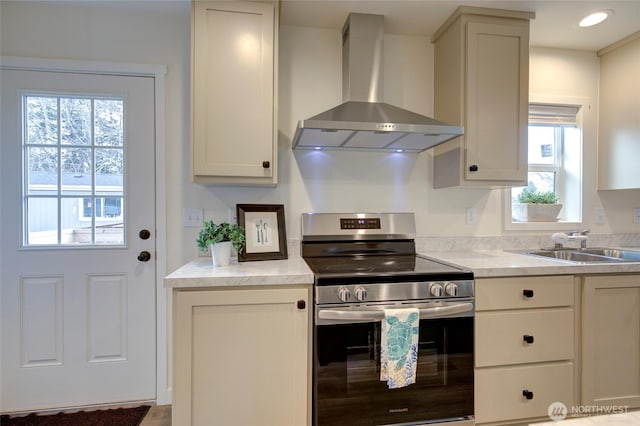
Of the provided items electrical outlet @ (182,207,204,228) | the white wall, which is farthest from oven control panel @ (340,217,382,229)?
electrical outlet @ (182,207,204,228)

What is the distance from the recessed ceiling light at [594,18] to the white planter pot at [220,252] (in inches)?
98.7

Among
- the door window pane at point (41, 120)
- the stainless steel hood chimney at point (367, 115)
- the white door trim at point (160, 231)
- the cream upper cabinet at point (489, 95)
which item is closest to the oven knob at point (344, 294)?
the stainless steel hood chimney at point (367, 115)

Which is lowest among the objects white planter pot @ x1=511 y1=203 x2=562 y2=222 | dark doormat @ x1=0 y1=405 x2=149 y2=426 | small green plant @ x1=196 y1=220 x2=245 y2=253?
dark doormat @ x1=0 y1=405 x2=149 y2=426

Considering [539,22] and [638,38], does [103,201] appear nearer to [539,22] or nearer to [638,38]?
[539,22]

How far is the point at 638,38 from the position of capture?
2.13 metres

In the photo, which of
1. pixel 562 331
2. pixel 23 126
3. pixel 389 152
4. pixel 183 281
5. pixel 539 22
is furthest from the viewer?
pixel 389 152

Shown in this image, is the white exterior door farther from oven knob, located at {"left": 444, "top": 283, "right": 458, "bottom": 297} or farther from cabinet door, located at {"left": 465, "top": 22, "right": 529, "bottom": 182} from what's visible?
cabinet door, located at {"left": 465, "top": 22, "right": 529, "bottom": 182}

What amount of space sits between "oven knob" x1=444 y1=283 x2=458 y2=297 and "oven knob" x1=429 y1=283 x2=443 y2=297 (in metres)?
0.03

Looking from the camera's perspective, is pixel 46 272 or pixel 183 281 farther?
pixel 46 272

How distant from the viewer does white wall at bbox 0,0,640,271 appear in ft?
6.19

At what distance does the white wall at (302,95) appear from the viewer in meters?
1.89

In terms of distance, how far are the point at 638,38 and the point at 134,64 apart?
3241 mm

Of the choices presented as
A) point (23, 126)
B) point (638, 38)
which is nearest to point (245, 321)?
point (23, 126)

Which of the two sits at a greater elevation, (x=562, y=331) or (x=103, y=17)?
(x=103, y=17)
